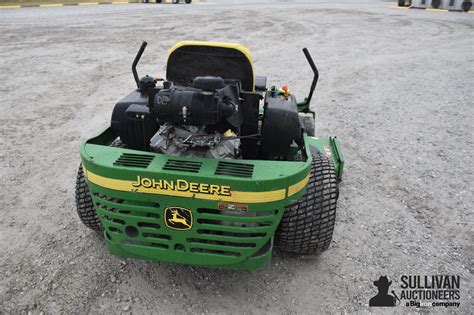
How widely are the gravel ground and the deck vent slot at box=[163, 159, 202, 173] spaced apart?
3.31ft

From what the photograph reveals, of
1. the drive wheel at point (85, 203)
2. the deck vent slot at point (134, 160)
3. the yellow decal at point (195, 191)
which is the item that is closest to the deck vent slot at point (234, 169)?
the yellow decal at point (195, 191)

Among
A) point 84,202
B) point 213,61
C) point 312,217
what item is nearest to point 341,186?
point 312,217

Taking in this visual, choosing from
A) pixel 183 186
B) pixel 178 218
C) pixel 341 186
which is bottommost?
pixel 341 186

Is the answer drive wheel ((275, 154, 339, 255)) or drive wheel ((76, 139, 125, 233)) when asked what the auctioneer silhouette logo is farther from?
drive wheel ((76, 139, 125, 233))

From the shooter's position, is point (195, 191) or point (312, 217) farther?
point (312, 217)

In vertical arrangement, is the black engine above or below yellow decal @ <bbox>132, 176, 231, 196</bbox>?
above

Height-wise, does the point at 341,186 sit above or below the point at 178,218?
below

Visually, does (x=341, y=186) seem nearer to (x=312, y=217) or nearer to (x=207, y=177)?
(x=312, y=217)

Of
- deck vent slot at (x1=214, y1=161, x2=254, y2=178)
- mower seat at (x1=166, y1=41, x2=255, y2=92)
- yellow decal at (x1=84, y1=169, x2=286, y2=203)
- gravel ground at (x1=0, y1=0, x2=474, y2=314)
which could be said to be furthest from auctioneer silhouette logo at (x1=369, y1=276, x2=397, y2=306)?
mower seat at (x1=166, y1=41, x2=255, y2=92)

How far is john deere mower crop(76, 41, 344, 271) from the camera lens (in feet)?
7.41

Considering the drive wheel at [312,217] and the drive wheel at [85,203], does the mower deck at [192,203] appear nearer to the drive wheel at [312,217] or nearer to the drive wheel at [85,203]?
the drive wheel at [312,217]

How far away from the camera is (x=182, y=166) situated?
232 cm

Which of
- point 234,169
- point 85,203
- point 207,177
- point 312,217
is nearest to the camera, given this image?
point 207,177

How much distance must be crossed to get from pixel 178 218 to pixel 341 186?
88.2 inches
